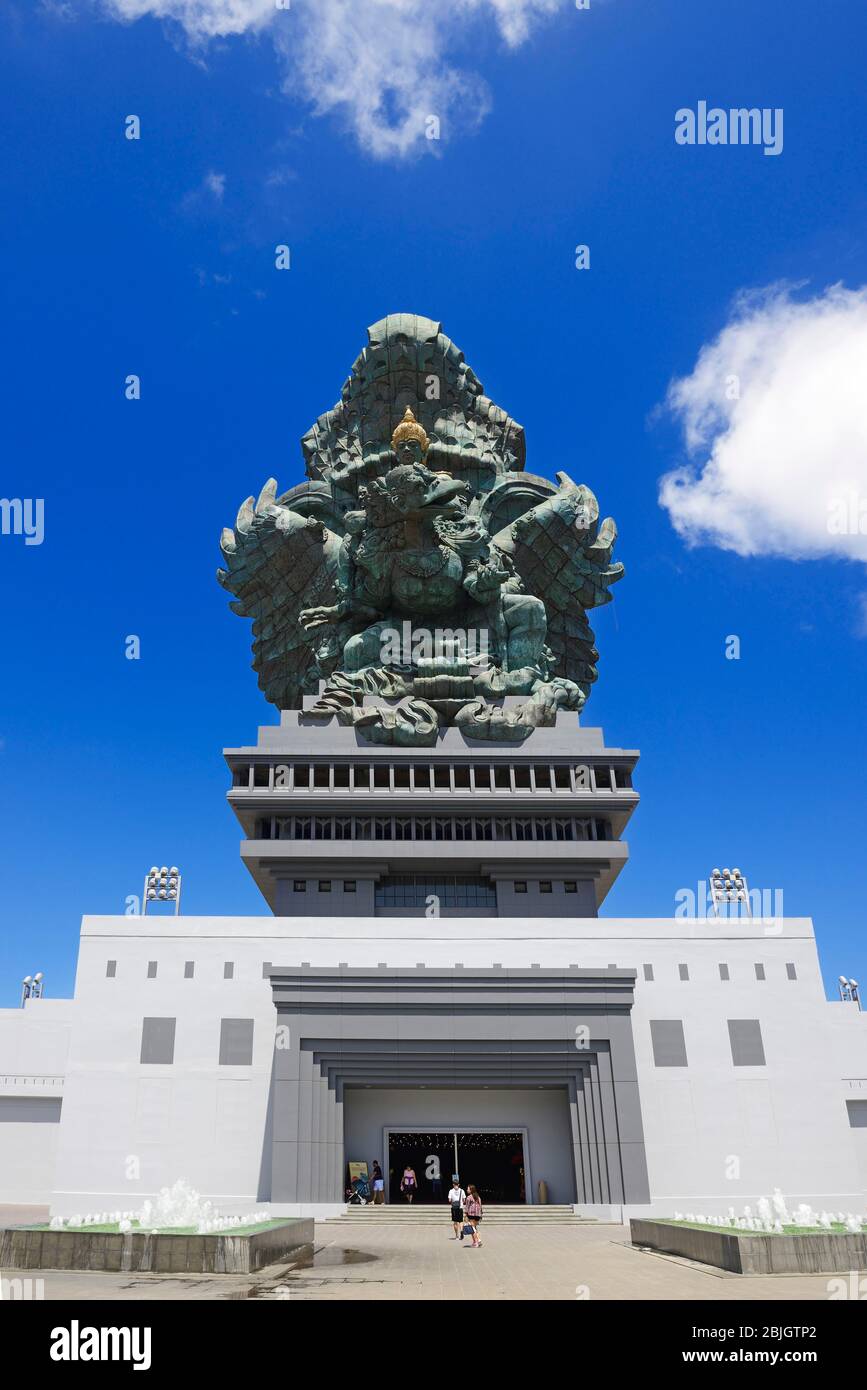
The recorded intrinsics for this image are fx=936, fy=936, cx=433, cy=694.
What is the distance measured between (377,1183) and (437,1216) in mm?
2858

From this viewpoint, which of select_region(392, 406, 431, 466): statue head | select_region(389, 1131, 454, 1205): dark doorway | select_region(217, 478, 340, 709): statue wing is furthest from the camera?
select_region(217, 478, 340, 709): statue wing

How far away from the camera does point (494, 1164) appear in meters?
32.1

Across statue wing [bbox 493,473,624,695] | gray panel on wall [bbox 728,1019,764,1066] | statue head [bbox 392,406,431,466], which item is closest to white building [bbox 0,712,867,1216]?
gray panel on wall [bbox 728,1019,764,1066]

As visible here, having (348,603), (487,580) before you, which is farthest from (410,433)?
(348,603)

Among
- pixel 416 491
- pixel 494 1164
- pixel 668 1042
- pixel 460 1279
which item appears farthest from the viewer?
pixel 416 491

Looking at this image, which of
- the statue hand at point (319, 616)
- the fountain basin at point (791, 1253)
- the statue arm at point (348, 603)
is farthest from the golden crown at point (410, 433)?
the fountain basin at point (791, 1253)

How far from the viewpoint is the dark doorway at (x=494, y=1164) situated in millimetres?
31672

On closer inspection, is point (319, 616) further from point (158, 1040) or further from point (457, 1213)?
point (457, 1213)

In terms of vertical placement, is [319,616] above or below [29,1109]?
above

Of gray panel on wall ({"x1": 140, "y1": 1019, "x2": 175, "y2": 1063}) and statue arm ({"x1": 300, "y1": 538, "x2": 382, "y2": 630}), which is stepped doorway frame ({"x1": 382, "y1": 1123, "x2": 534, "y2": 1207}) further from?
statue arm ({"x1": 300, "y1": 538, "x2": 382, "y2": 630})

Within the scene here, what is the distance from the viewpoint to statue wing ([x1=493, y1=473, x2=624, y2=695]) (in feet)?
182

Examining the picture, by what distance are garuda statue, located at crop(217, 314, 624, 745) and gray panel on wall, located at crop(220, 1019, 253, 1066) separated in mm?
17438

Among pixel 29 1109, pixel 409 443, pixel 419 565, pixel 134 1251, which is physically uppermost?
pixel 409 443
